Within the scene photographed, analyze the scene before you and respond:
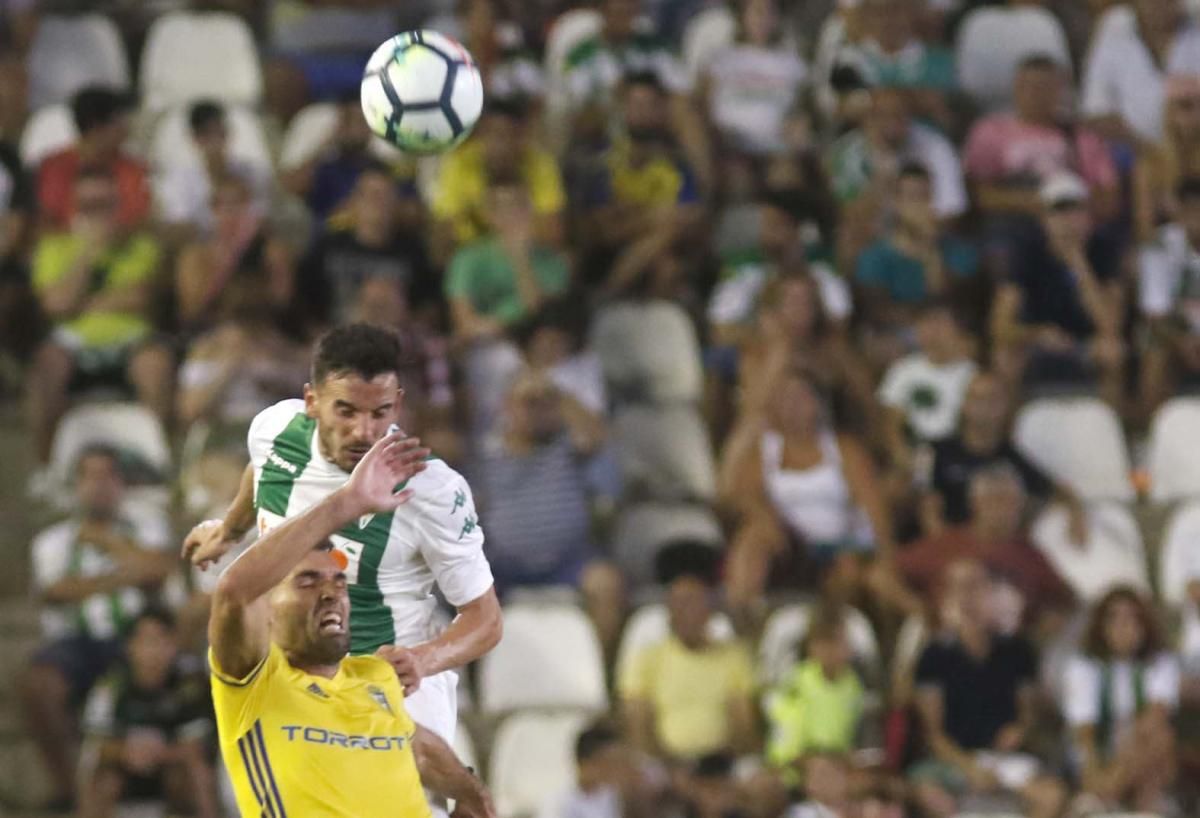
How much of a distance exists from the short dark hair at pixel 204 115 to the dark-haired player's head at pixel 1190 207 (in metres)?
5.05

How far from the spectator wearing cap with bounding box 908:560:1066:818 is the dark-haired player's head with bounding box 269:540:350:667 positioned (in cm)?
477

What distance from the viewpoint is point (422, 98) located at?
8.03 meters

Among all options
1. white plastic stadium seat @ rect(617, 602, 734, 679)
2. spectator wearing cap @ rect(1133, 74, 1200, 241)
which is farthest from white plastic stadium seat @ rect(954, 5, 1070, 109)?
white plastic stadium seat @ rect(617, 602, 734, 679)

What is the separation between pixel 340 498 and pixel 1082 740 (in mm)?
5876

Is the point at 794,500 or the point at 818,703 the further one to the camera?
the point at 794,500

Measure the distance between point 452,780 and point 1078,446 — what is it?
5.85 m

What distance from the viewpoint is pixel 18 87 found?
13.7m

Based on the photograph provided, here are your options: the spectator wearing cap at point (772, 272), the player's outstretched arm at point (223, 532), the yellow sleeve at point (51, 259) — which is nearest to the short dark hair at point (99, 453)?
the yellow sleeve at point (51, 259)

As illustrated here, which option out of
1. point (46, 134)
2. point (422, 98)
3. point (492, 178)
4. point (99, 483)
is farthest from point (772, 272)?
point (422, 98)

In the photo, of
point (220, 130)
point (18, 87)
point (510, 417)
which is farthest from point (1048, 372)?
point (18, 87)

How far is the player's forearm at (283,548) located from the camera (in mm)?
5832

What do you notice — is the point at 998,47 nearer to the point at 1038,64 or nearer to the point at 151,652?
the point at 1038,64

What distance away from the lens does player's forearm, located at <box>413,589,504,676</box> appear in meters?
6.98

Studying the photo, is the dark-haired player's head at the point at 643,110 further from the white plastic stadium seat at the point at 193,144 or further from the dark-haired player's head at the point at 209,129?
the dark-haired player's head at the point at 209,129
